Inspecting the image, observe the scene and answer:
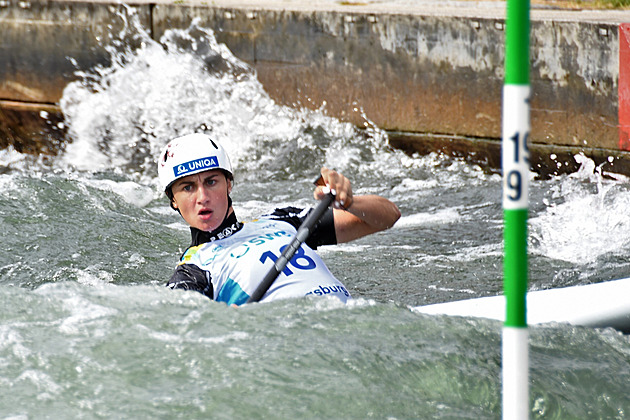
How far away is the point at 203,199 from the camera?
406 cm

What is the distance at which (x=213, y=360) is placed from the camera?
320 centimetres

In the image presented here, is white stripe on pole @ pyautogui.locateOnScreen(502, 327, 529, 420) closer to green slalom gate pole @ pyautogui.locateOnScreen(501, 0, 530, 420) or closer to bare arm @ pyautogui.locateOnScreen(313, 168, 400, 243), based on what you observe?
green slalom gate pole @ pyautogui.locateOnScreen(501, 0, 530, 420)

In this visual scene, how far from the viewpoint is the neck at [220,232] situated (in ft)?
13.4

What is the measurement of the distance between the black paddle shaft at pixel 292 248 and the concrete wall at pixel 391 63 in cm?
443

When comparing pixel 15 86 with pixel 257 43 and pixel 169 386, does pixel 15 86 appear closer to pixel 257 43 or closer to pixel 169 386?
pixel 257 43

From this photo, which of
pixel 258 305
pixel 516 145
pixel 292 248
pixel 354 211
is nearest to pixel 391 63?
pixel 354 211

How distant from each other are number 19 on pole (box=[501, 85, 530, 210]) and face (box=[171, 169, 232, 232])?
2.09 meters

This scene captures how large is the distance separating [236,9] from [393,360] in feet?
20.7

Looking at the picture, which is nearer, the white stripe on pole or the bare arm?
the white stripe on pole

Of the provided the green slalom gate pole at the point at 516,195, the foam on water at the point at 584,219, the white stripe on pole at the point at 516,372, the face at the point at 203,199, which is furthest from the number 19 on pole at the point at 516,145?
the foam on water at the point at 584,219

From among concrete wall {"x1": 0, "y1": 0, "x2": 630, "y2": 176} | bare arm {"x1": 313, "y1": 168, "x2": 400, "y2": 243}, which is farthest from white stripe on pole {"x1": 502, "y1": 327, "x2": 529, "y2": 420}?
concrete wall {"x1": 0, "y1": 0, "x2": 630, "y2": 176}

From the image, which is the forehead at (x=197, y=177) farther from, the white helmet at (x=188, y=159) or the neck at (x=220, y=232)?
the neck at (x=220, y=232)

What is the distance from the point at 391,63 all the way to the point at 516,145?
20.7 ft

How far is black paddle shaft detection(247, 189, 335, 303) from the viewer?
3768 millimetres
